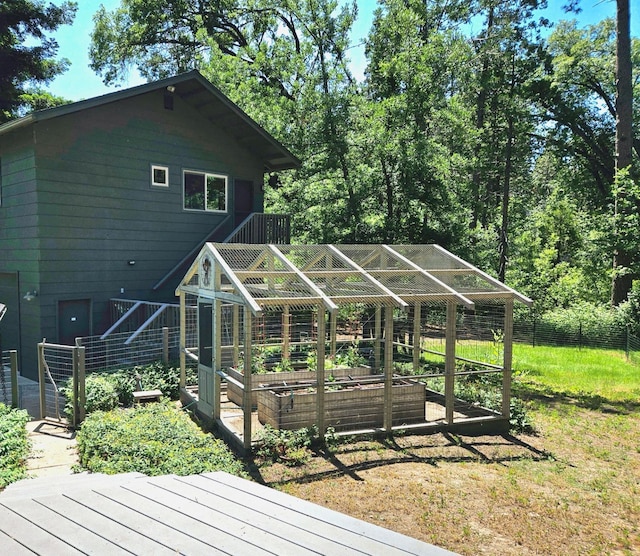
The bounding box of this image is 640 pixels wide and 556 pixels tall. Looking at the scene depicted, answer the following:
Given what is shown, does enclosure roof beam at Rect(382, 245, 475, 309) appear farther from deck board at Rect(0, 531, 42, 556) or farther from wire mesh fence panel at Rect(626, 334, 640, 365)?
wire mesh fence panel at Rect(626, 334, 640, 365)

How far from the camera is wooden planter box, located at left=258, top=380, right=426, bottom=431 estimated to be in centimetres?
749

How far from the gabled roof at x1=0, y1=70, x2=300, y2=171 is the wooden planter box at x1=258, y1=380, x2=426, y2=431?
755 centimetres

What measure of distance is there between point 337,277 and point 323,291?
75cm

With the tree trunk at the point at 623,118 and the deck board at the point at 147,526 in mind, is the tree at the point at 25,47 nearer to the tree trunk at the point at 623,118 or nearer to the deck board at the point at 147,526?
the tree trunk at the point at 623,118

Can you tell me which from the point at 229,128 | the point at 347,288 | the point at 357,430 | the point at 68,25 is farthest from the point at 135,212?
the point at 68,25

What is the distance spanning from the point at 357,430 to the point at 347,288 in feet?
7.54

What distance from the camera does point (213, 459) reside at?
5887 millimetres

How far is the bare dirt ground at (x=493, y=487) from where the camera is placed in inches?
192

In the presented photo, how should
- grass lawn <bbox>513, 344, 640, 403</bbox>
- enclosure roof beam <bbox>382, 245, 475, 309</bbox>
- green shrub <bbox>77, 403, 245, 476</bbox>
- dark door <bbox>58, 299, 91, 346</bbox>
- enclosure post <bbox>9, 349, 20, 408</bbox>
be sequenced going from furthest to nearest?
grass lawn <bbox>513, 344, 640, 403</bbox>
dark door <bbox>58, 299, 91, 346</bbox>
enclosure roof beam <bbox>382, 245, 475, 309</bbox>
enclosure post <bbox>9, 349, 20, 408</bbox>
green shrub <bbox>77, 403, 245, 476</bbox>

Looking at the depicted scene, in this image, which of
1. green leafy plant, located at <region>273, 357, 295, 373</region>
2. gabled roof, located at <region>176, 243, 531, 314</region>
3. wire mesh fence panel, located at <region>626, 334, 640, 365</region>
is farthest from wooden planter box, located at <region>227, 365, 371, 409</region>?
wire mesh fence panel, located at <region>626, 334, 640, 365</region>

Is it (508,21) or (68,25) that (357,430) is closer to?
(508,21)

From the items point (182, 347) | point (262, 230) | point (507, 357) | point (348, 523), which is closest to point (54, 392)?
point (182, 347)

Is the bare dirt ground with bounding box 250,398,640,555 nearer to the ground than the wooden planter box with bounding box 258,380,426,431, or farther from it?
nearer to the ground

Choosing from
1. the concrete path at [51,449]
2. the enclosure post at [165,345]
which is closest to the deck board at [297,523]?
the concrete path at [51,449]
